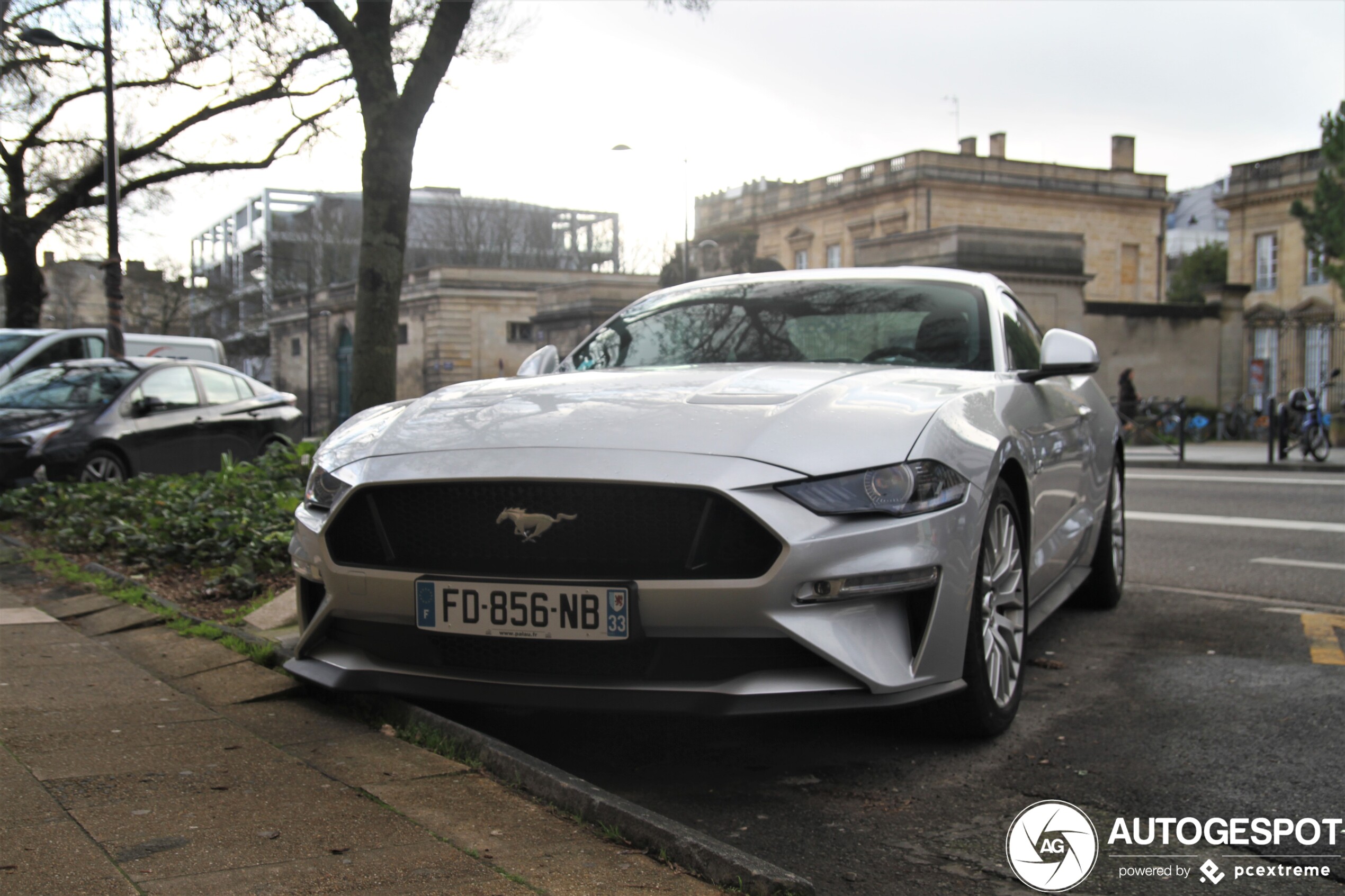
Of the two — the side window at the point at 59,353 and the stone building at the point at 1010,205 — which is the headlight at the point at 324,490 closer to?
the side window at the point at 59,353

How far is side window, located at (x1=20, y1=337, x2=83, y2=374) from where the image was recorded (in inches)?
552

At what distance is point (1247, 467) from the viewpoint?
1789cm

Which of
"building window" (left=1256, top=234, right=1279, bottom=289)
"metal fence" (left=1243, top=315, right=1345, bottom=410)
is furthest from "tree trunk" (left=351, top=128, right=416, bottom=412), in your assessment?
"building window" (left=1256, top=234, right=1279, bottom=289)

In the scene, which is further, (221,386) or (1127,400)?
(1127,400)

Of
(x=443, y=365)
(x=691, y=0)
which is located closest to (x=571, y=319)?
(x=443, y=365)

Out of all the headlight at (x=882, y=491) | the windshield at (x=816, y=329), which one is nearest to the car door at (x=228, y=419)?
the windshield at (x=816, y=329)

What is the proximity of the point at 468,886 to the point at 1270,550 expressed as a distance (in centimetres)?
719

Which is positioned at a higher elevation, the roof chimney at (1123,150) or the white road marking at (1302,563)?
the roof chimney at (1123,150)

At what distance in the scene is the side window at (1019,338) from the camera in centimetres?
473

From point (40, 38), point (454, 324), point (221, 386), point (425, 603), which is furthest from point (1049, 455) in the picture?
point (454, 324)

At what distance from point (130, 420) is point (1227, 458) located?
16672 mm

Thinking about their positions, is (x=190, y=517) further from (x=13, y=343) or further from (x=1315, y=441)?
(x=1315, y=441)

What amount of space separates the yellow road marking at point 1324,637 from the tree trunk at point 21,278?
878 inches

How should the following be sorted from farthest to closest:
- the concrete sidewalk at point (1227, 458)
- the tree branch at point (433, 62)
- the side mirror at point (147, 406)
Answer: the concrete sidewalk at point (1227, 458) < the side mirror at point (147, 406) < the tree branch at point (433, 62)
